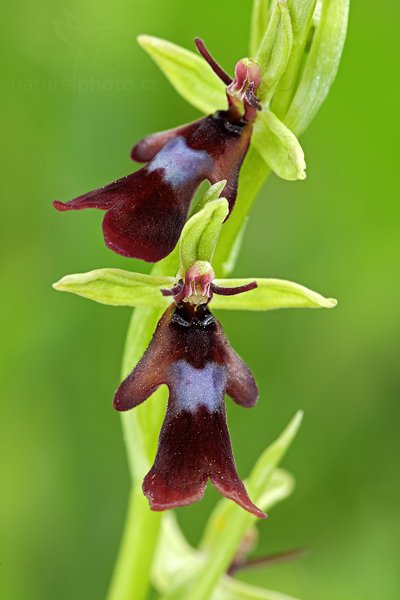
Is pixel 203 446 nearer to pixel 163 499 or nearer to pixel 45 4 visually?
pixel 163 499

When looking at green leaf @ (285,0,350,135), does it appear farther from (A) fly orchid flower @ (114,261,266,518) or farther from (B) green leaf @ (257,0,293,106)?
(A) fly orchid flower @ (114,261,266,518)

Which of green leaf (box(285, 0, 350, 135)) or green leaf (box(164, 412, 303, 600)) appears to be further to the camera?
green leaf (box(164, 412, 303, 600))

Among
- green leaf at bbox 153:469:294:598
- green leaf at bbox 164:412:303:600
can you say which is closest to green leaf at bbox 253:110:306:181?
green leaf at bbox 164:412:303:600

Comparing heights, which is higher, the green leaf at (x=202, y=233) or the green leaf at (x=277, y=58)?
the green leaf at (x=277, y=58)

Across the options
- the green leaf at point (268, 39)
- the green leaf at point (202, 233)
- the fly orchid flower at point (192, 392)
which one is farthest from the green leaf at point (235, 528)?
the green leaf at point (268, 39)

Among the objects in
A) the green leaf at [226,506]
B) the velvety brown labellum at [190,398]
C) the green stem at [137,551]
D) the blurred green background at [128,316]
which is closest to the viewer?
the velvety brown labellum at [190,398]

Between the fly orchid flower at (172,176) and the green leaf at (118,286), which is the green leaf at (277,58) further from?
the green leaf at (118,286)

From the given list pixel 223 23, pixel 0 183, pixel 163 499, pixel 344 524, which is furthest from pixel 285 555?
pixel 223 23

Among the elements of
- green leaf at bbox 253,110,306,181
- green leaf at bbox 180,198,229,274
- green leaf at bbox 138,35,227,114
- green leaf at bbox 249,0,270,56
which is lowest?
green leaf at bbox 180,198,229,274
